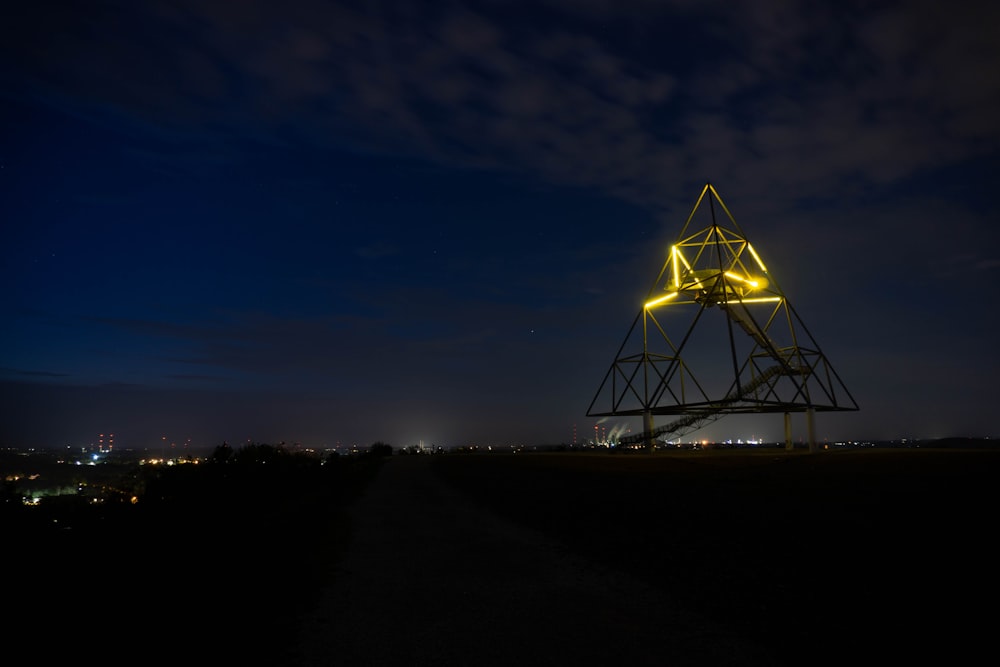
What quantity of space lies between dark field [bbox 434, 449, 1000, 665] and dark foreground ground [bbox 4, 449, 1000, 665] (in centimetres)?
3

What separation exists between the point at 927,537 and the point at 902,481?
8.90 metres

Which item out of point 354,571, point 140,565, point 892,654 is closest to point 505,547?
point 354,571

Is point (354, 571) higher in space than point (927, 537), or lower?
lower

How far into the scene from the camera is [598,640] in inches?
223

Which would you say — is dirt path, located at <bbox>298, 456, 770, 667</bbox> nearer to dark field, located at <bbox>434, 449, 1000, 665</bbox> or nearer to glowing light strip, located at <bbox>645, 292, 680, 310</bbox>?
dark field, located at <bbox>434, 449, 1000, 665</bbox>

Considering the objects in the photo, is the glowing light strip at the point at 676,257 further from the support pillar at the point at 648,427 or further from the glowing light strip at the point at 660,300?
the support pillar at the point at 648,427

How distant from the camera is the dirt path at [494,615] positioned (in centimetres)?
530

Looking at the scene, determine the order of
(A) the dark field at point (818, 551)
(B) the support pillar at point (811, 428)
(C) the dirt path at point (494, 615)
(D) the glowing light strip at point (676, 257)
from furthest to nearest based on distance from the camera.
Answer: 1. (D) the glowing light strip at point (676, 257)
2. (B) the support pillar at point (811, 428)
3. (A) the dark field at point (818, 551)
4. (C) the dirt path at point (494, 615)

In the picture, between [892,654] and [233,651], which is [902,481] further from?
[233,651]

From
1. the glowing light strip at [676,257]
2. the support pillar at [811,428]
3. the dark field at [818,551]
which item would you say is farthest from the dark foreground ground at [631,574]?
the glowing light strip at [676,257]

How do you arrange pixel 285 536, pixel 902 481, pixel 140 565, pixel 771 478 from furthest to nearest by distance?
pixel 771 478, pixel 902 481, pixel 285 536, pixel 140 565

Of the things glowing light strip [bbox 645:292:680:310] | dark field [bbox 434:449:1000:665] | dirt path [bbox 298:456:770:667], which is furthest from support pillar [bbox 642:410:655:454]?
dirt path [bbox 298:456:770:667]

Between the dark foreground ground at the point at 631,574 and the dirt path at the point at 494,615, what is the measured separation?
0.26 ft

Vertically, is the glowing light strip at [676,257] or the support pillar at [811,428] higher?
the glowing light strip at [676,257]
